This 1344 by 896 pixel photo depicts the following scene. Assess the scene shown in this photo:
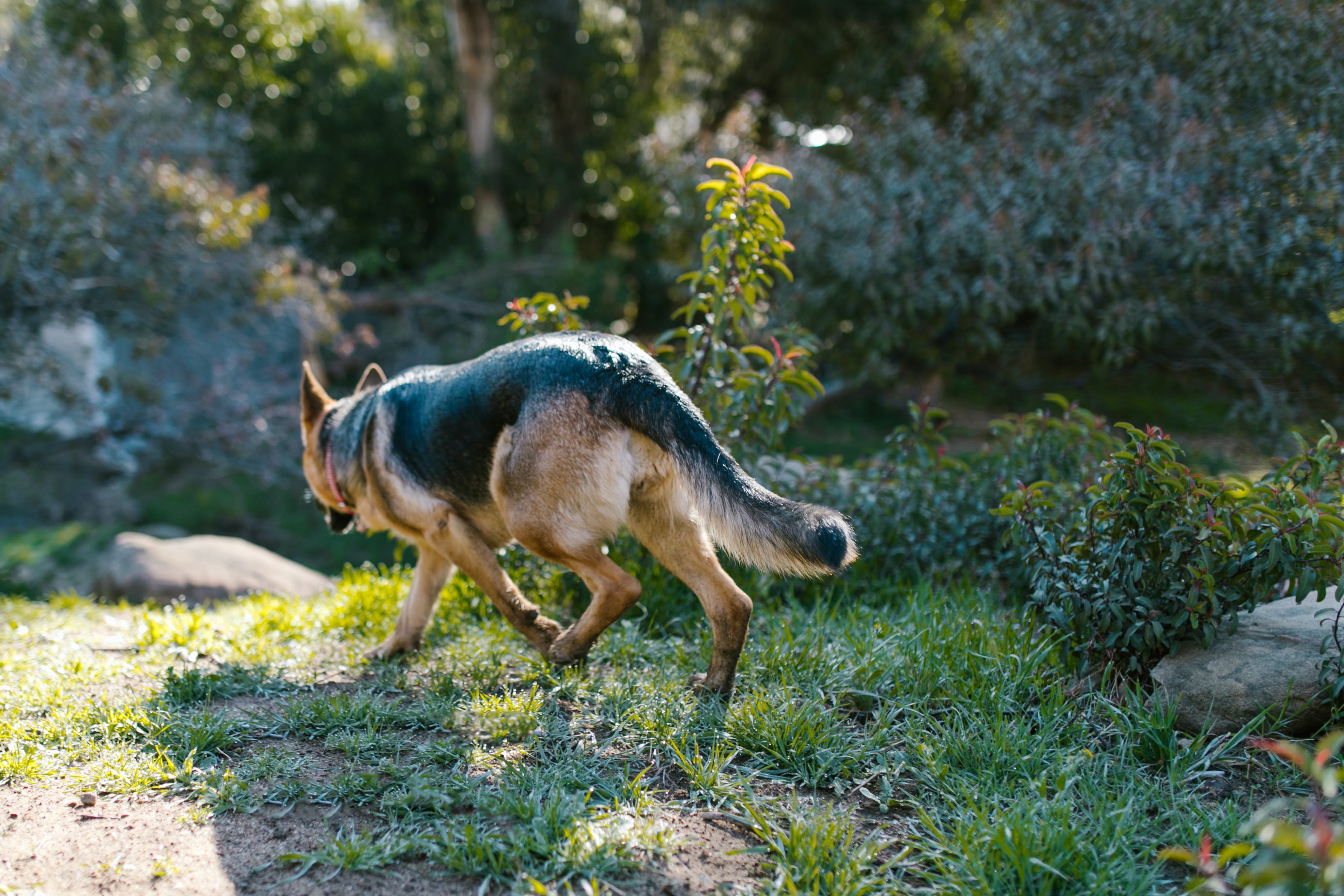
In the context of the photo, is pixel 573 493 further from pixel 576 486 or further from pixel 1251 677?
pixel 1251 677

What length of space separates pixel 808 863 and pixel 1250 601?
7.01ft

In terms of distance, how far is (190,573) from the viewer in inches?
274

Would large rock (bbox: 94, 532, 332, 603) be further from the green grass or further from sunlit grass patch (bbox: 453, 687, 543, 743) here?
sunlit grass patch (bbox: 453, 687, 543, 743)

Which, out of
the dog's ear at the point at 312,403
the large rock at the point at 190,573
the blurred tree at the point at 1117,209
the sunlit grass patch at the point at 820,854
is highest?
the blurred tree at the point at 1117,209

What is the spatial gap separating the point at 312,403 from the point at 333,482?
63 cm

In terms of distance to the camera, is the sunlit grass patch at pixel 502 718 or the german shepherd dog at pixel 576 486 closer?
the german shepherd dog at pixel 576 486

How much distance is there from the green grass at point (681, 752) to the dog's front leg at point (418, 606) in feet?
0.34

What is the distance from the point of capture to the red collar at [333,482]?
454 centimetres

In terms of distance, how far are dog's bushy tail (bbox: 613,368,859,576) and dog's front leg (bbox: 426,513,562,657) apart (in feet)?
3.65

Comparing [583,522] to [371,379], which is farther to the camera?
[371,379]

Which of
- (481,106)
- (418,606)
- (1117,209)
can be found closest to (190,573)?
(418,606)

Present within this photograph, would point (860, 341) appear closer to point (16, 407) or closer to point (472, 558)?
point (472, 558)

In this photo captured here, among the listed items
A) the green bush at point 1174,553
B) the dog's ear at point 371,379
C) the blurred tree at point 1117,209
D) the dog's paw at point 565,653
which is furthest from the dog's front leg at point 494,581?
the blurred tree at point 1117,209

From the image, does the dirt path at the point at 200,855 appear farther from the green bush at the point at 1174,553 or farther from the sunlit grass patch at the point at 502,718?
the green bush at the point at 1174,553
